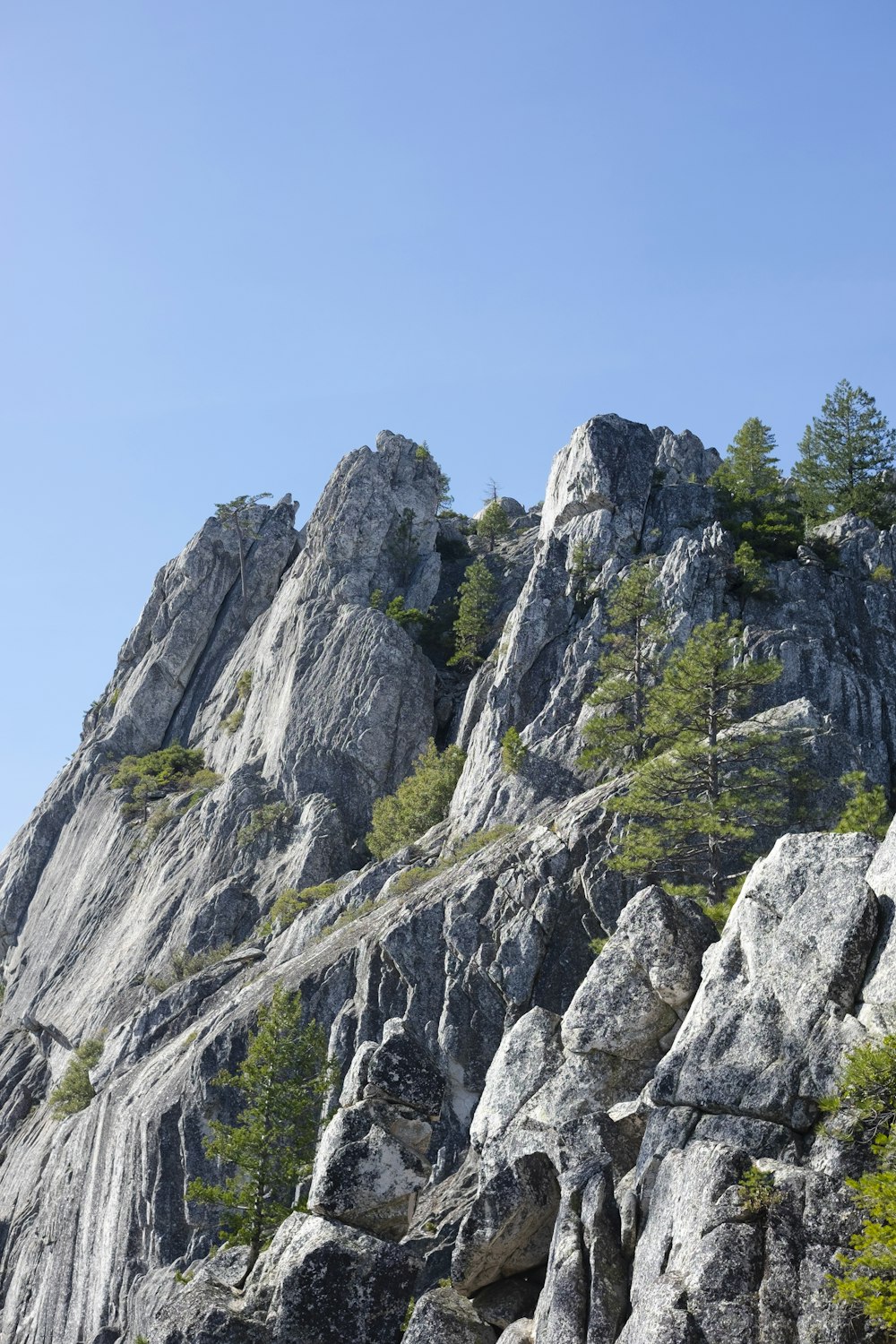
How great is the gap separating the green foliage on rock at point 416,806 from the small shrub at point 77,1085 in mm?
18003

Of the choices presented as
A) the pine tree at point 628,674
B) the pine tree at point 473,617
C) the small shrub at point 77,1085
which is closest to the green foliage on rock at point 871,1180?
the pine tree at point 628,674

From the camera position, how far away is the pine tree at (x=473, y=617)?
7776cm

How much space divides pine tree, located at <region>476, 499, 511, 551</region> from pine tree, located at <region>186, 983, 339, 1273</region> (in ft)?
209

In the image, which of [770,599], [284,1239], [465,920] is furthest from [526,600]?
[284,1239]

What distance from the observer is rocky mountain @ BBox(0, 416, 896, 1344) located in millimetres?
24031

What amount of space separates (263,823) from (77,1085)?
696 inches

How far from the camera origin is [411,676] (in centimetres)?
7644

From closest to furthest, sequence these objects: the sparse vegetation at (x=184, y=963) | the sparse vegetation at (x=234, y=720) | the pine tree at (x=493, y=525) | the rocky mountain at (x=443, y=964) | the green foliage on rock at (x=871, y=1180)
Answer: the green foliage on rock at (x=871, y=1180) → the rocky mountain at (x=443, y=964) → the sparse vegetation at (x=184, y=963) → the sparse vegetation at (x=234, y=720) → the pine tree at (x=493, y=525)

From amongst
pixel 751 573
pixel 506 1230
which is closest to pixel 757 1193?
pixel 506 1230

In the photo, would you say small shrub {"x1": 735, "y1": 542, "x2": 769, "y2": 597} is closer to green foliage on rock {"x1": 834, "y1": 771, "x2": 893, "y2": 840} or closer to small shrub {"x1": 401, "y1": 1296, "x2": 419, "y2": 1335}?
green foliage on rock {"x1": 834, "y1": 771, "x2": 893, "y2": 840}

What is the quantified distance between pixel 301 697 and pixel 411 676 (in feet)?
23.8

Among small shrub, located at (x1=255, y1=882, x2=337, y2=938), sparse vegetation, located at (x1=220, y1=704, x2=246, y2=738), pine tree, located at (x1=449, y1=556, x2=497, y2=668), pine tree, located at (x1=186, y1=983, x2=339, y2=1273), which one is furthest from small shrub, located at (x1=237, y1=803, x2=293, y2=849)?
pine tree, located at (x1=186, y1=983, x2=339, y2=1273)

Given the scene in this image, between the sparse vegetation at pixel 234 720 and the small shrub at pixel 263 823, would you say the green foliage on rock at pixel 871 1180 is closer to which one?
the small shrub at pixel 263 823

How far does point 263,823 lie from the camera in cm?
7138
